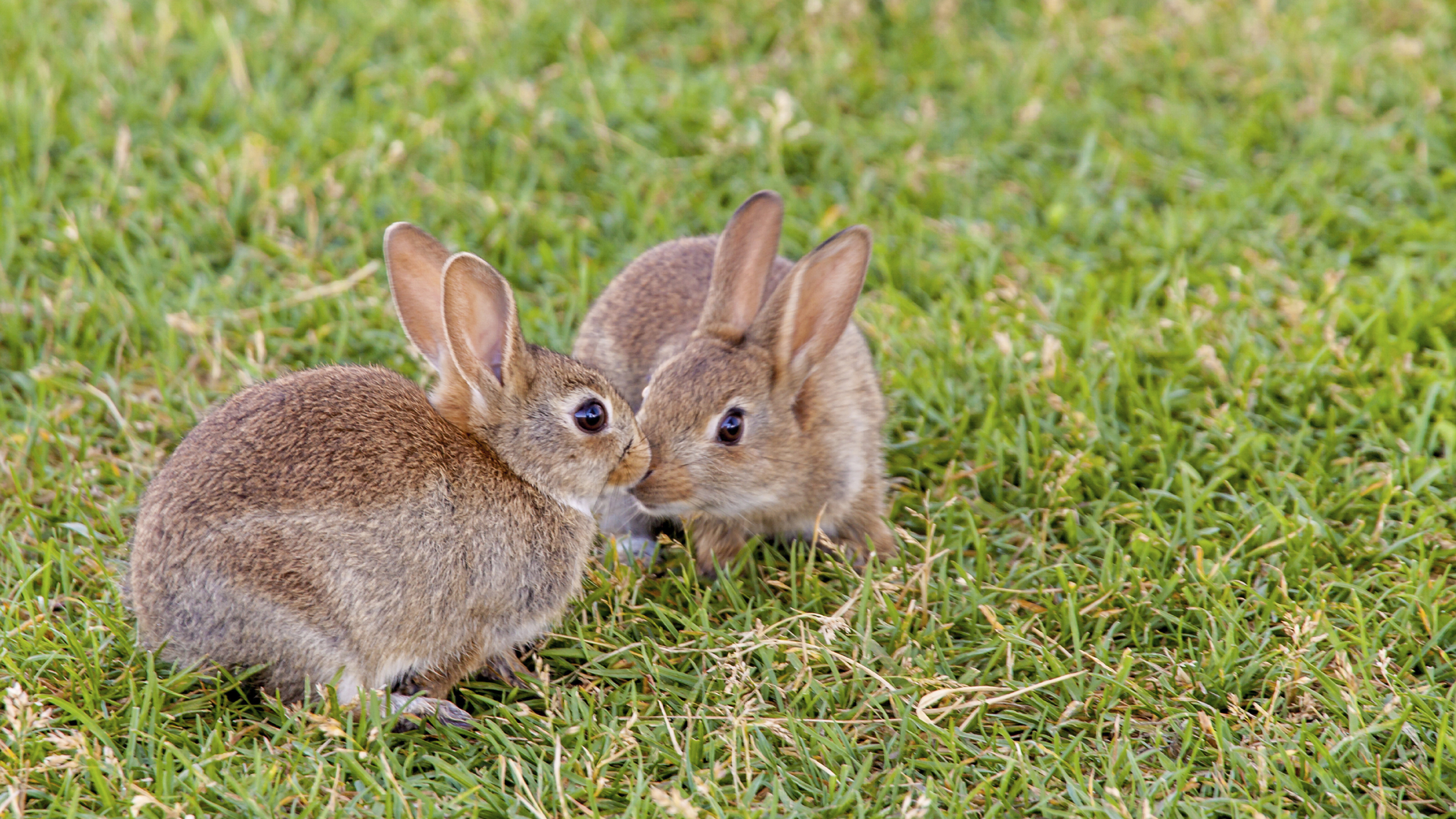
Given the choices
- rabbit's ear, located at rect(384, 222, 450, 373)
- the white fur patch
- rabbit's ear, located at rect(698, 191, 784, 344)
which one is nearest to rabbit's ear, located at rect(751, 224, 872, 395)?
rabbit's ear, located at rect(698, 191, 784, 344)

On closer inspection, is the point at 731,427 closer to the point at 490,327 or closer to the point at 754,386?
the point at 754,386

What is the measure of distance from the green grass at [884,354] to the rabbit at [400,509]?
18 centimetres

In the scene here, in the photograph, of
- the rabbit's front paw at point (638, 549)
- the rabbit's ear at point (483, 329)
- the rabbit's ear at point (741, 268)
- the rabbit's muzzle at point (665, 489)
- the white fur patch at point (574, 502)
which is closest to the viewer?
the rabbit's ear at point (483, 329)

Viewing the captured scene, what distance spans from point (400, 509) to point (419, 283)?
75 cm

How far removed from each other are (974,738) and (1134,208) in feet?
11.2

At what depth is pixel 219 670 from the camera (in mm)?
3582

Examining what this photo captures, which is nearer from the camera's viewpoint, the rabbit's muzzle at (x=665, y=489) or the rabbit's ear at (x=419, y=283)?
the rabbit's ear at (x=419, y=283)

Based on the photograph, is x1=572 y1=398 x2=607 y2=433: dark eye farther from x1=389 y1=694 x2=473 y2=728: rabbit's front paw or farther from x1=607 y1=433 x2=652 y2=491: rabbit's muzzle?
x1=389 y1=694 x2=473 y2=728: rabbit's front paw

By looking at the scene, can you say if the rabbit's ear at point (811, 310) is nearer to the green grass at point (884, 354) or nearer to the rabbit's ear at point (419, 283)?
the green grass at point (884, 354)

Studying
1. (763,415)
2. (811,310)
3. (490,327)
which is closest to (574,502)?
(490,327)

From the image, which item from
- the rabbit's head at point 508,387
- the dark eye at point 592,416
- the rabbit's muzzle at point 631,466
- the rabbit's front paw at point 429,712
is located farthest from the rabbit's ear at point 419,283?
the rabbit's front paw at point 429,712

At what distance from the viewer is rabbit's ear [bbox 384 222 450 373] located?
3.92 metres

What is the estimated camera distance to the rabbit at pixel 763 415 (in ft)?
14.1

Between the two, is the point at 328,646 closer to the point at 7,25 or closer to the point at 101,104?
the point at 101,104
